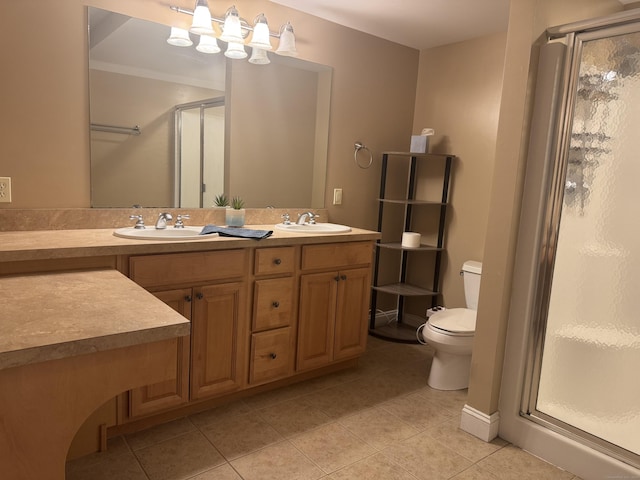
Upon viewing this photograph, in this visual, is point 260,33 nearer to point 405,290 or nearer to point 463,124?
point 463,124

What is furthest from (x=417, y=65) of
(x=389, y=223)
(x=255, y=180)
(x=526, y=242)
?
(x=526, y=242)

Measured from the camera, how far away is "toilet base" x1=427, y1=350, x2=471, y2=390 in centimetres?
267

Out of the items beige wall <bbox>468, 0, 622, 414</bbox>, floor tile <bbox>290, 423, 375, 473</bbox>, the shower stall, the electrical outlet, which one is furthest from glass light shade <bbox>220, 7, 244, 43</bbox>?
floor tile <bbox>290, 423, 375, 473</bbox>

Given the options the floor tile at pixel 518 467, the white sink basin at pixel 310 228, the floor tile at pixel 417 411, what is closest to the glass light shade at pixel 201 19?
the white sink basin at pixel 310 228

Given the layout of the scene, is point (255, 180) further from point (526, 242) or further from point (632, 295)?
point (632, 295)

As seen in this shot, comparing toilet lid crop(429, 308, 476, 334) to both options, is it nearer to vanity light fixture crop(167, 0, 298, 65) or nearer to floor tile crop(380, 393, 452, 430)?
floor tile crop(380, 393, 452, 430)

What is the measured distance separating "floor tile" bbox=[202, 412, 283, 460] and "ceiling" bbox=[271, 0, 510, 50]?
2331mm

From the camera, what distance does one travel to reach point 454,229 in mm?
3414

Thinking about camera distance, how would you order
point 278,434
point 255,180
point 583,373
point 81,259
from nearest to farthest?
point 81,259
point 583,373
point 278,434
point 255,180

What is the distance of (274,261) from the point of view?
234cm

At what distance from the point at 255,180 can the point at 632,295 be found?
201cm

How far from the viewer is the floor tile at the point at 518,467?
6.26ft

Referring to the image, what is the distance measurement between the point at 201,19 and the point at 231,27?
0.59 feet

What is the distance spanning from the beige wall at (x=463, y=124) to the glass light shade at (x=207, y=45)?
1.70 metres
